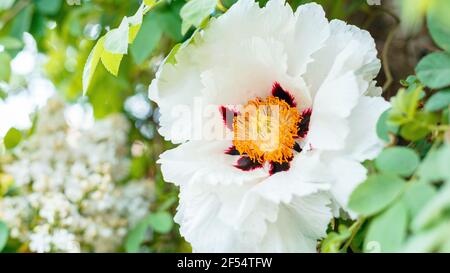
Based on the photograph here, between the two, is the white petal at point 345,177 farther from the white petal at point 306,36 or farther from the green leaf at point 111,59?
the green leaf at point 111,59

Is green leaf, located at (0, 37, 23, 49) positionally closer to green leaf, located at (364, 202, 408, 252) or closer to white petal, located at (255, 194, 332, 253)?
Result: white petal, located at (255, 194, 332, 253)

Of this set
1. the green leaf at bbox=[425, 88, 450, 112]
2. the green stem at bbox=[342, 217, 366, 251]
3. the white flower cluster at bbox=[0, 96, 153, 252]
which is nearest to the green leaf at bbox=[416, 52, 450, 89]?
the green leaf at bbox=[425, 88, 450, 112]

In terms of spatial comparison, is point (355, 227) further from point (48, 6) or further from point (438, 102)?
point (48, 6)

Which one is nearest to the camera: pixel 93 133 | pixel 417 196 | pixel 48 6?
pixel 417 196

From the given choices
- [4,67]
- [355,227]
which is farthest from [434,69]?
[4,67]

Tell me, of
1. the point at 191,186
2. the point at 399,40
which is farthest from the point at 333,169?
the point at 399,40

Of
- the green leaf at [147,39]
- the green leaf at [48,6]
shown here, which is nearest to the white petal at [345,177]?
the green leaf at [147,39]
